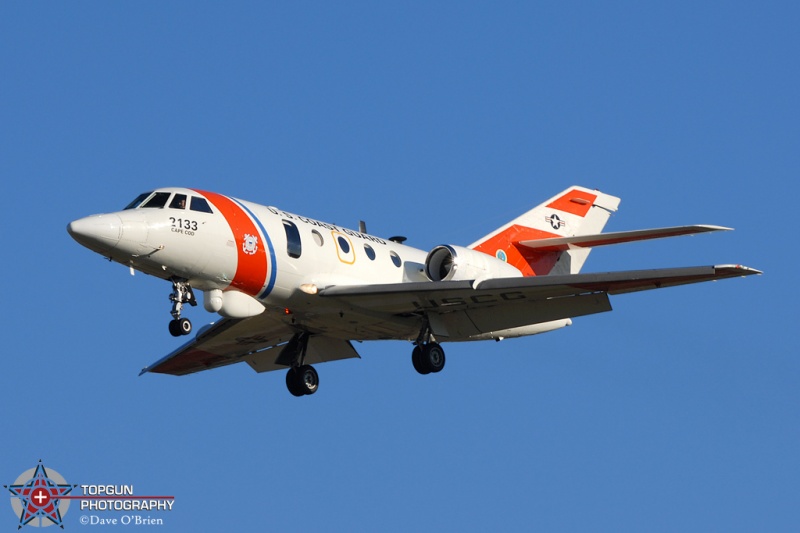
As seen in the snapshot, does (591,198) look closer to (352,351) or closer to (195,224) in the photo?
(352,351)

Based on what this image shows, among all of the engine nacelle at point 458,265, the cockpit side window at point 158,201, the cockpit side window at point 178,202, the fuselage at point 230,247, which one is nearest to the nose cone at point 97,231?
the fuselage at point 230,247

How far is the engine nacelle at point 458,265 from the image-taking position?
28.5 m

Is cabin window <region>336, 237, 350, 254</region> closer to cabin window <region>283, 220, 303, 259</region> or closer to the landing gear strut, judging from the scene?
cabin window <region>283, 220, 303, 259</region>

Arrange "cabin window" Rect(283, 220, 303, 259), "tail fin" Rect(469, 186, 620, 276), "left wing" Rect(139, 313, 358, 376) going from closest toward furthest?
"cabin window" Rect(283, 220, 303, 259)
"left wing" Rect(139, 313, 358, 376)
"tail fin" Rect(469, 186, 620, 276)

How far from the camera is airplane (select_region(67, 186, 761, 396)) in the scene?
25412 mm

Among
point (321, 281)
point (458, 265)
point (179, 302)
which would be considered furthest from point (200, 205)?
point (458, 265)

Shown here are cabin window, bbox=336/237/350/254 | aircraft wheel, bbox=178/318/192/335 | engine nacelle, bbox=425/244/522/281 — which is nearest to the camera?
aircraft wheel, bbox=178/318/192/335

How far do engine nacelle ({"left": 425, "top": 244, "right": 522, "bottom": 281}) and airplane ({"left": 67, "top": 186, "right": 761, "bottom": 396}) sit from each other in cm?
3

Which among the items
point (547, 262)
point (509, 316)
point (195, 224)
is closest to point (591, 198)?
point (547, 262)

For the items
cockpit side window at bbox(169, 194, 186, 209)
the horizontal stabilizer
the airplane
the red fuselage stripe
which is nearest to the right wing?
the airplane

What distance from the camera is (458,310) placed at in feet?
93.5

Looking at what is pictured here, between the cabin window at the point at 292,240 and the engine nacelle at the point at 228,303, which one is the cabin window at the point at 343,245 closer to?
the cabin window at the point at 292,240

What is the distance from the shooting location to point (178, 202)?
25781 millimetres

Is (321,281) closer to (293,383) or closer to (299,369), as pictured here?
(299,369)
